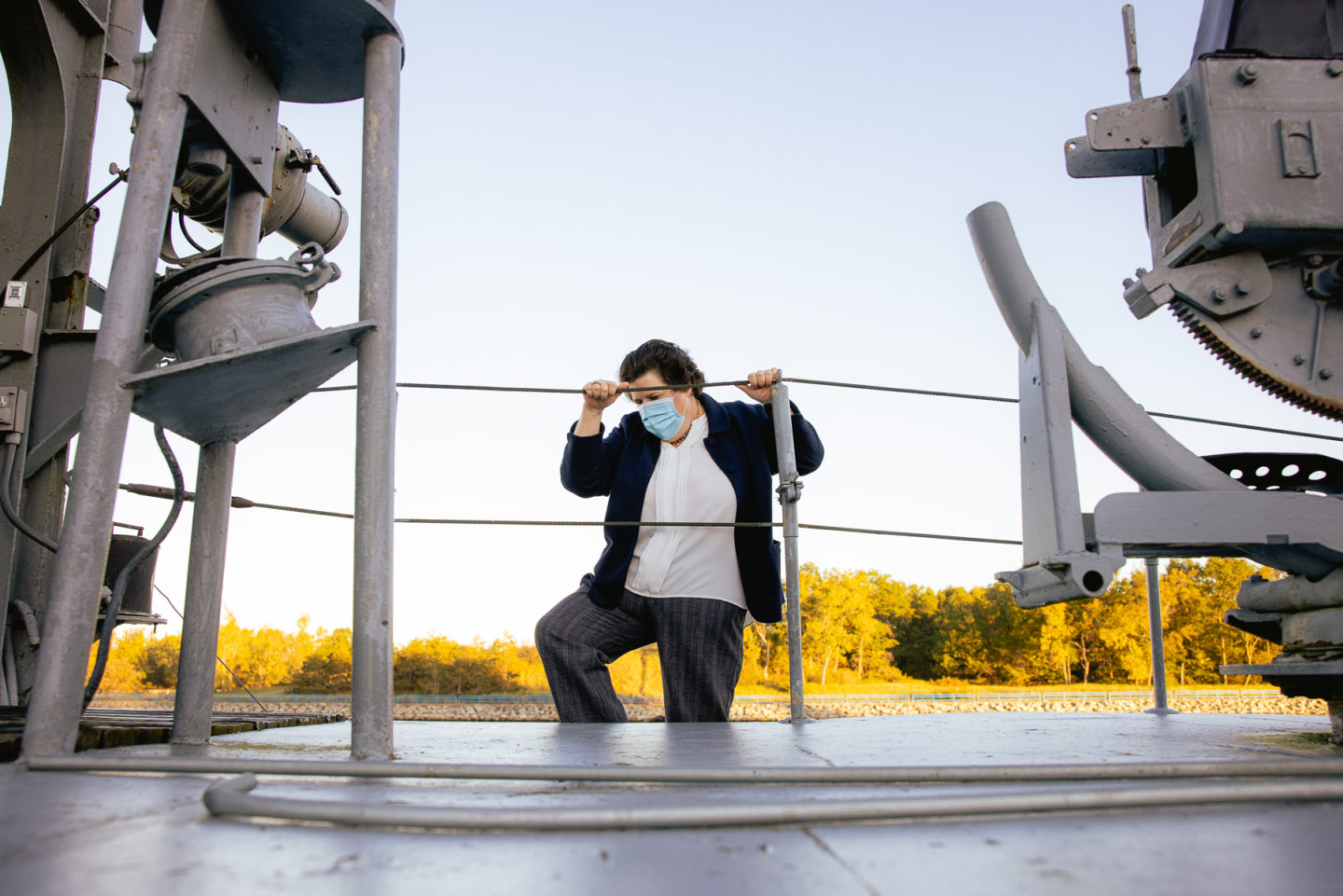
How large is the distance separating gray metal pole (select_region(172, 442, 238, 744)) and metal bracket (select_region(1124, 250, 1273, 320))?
1.63 metres

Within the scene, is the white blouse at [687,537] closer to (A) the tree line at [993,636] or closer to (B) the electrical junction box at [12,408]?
(B) the electrical junction box at [12,408]

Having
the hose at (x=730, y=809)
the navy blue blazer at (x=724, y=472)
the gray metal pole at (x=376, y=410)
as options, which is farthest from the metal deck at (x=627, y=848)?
the navy blue blazer at (x=724, y=472)

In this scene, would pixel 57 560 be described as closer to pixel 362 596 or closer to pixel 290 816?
pixel 362 596

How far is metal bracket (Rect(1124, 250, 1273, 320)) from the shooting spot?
61.0 inches

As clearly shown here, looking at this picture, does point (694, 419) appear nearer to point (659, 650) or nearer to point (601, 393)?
point (601, 393)

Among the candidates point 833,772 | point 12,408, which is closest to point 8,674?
point 12,408

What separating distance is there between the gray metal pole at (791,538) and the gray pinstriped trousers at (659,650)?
0.18 meters

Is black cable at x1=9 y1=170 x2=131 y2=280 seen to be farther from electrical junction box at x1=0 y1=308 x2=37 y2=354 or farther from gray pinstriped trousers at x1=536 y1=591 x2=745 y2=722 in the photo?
gray pinstriped trousers at x1=536 y1=591 x2=745 y2=722

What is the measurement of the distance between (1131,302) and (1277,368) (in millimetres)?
262

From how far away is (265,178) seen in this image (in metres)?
1.59

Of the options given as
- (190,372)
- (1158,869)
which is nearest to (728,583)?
(190,372)

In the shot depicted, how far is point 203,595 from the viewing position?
1.41 metres

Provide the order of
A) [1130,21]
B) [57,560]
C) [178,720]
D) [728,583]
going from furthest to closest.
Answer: [728,583] → [1130,21] → [178,720] → [57,560]

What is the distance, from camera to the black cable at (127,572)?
1.26 meters
